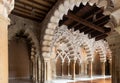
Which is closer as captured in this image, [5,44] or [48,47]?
[5,44]

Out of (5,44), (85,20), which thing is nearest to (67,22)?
(85,20)

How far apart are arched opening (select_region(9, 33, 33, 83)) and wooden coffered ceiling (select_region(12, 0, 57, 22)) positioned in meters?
2.46

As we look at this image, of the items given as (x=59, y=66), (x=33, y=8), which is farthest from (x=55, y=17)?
(x=59, y=66)

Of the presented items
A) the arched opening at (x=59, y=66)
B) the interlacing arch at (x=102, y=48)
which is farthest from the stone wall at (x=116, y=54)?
the interlacing arch at (x=102, y=48)

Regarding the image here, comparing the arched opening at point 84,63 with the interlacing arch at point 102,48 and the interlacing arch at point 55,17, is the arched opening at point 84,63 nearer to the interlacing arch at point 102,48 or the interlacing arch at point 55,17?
the interlacing arch at point 102,48

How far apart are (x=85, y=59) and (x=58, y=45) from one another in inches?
104

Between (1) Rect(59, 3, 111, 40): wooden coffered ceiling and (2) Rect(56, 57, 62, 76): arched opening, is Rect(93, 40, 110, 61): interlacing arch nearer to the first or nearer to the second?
(1) Rect(59, 3, 111, 40): wooden coffered ceiling

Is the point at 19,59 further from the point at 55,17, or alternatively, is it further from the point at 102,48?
the point at 102,48

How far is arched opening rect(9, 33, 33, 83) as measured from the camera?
8.67 meters

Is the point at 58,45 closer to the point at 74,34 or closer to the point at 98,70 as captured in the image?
the point at 74,34

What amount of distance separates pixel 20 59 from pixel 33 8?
3.86 meters

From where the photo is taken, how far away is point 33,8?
5824 millimetres

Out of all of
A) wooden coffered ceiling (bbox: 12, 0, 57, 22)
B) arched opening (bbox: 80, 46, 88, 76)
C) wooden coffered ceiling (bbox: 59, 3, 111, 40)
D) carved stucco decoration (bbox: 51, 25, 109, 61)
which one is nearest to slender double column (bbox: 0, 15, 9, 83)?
wooden coffered ceiling (bbox: 12, 0, 57, 22)

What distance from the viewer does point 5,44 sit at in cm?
158
